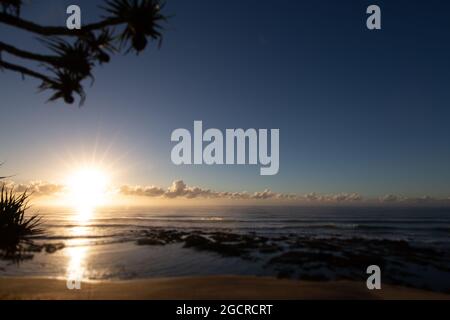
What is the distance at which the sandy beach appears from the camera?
9.86 m

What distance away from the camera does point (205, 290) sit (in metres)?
10.6

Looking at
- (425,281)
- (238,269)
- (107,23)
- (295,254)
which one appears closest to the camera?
(107,23)

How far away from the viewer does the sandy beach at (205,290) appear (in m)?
9.86

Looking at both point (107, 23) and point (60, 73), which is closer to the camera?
point (107, 23)

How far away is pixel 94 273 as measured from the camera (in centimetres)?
1534
